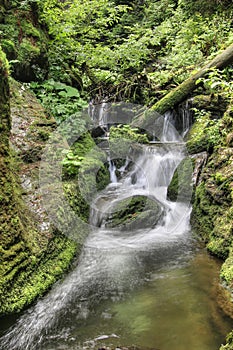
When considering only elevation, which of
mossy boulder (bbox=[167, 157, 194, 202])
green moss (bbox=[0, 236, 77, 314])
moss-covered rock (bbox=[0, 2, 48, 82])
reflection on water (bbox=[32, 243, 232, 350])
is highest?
moss-covered rock (bbox=[0, 2, 48, 82])

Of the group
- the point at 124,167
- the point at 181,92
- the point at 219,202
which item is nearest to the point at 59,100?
the point at 124,167

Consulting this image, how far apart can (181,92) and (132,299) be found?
6419mm

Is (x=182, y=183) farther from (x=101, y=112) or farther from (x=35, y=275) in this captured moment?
(x=101, y=112)

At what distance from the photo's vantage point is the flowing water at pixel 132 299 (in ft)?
8.77

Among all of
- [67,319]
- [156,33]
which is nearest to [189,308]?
[67,319]

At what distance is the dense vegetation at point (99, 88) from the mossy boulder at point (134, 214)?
658 mm

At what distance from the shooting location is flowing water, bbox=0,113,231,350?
2.67m

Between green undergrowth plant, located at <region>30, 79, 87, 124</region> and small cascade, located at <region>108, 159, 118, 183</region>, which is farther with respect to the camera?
small cascade, located at <region>108, 159, 118, 183</region>

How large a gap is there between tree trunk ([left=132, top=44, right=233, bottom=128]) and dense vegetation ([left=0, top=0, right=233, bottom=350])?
1.08ft

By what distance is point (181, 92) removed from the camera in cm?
826

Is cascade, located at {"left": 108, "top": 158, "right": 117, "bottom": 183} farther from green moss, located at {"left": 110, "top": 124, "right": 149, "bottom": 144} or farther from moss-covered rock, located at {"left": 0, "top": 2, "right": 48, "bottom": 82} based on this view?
moss-covered rock, located at {"left": 0, "top": 2, "right": 48, "bottom": 82}

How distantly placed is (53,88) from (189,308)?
5977 mm

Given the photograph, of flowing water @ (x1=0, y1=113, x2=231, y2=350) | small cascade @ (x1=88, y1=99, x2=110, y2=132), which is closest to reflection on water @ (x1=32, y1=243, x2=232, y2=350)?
flowing water @ (x1=0, y1=113, x2=231, y2=350)

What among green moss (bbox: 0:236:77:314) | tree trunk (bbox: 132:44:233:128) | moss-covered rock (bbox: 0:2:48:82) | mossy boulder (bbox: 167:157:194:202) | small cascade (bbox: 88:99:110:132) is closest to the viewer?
green moss (bbox: 0:236:77:314)
